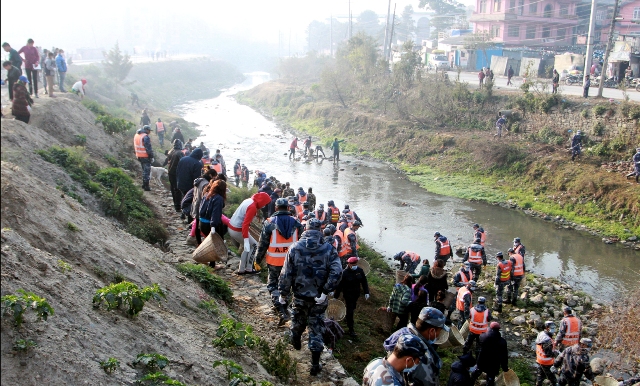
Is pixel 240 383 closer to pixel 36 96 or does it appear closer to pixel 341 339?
pixel 341 339

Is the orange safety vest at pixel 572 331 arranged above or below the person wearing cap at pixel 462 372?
below

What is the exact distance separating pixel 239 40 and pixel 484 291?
146 meters

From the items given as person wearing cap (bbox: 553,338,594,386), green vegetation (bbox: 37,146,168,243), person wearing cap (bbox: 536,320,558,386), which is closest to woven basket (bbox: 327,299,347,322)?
person wearing cap (bbox: 536,320,558,386)

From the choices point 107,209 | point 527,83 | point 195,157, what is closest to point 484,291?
point 195,157

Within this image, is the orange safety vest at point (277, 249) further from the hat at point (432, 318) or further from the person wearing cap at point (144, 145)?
the person wearing cap at point (144, 145)

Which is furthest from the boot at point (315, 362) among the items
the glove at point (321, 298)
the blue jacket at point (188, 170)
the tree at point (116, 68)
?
the tree at point (116, 68)

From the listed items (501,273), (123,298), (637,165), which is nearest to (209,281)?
(123,298)

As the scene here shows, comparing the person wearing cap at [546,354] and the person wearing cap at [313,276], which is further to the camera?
the person wearing cap at [546,354]

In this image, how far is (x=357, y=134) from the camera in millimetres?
38375

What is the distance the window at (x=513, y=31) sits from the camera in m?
50.7

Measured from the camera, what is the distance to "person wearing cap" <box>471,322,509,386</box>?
25.4ft

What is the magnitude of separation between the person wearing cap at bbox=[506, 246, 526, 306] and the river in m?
2.89

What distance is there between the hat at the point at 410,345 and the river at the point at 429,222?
12.1 m

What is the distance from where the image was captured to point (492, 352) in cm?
778
